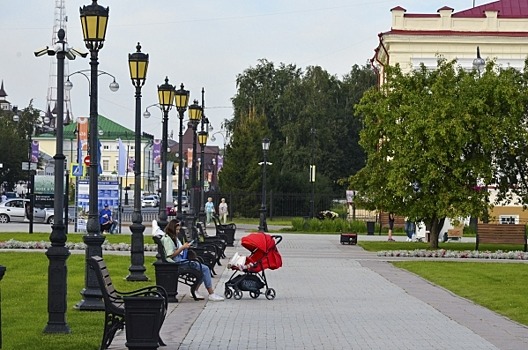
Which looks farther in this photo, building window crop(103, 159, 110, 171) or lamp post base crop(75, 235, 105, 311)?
building window crop(103, 159, 110, 171)

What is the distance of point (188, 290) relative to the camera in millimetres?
21203

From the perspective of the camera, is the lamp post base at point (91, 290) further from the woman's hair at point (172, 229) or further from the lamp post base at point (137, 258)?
the lamp post base at point (137, 258)

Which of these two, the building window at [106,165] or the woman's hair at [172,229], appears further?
the building window at [106,165]

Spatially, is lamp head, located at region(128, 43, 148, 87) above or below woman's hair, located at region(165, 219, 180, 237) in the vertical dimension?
above

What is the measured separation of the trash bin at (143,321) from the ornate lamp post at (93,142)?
502cm

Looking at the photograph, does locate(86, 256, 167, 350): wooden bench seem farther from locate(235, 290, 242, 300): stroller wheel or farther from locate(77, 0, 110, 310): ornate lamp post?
locate(235, 290, 242, 300): stroller wheel

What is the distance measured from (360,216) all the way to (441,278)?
40.9 metres

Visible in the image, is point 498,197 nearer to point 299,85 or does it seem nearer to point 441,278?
point 441,278

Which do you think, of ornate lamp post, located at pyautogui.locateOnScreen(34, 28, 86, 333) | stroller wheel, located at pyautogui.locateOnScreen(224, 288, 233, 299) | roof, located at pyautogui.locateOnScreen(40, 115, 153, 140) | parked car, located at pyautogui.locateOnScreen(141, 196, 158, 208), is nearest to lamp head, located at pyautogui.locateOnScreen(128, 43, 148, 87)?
stroller wheel, located at pyautogui.locateOnScreen(224, 288, 233, 299)

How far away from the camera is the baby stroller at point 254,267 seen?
19.8 metres

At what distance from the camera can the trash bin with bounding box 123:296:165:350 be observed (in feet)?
38.0

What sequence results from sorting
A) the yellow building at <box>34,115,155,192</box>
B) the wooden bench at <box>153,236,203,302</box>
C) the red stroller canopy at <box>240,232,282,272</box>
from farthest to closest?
the yellow building at <box>34,115,155,192</box> < the red stroller canopy at <box>240,232,282,272</box> < the wooden bench at <box>153,236,203,302</box>

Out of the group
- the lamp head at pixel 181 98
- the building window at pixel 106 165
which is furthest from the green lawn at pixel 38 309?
the building window at pixel 106 165

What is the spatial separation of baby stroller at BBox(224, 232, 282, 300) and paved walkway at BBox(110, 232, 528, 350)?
0.71 feet
